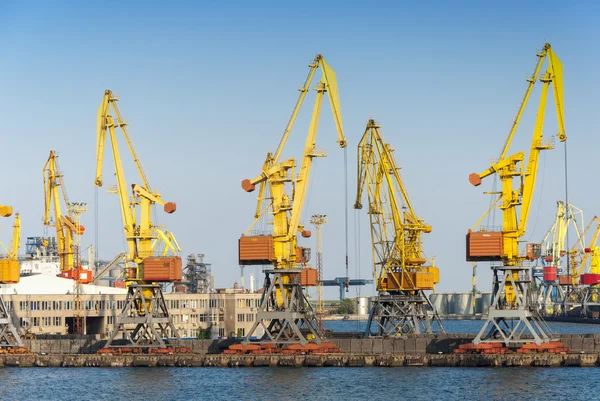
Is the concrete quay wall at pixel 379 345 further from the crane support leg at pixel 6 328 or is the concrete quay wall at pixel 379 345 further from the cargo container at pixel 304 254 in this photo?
the cargo container at pixel 304 254

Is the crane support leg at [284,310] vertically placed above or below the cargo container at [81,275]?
below

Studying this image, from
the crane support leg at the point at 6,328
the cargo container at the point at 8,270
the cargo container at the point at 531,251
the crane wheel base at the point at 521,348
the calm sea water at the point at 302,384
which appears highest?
the cargo container at the point at 531,251

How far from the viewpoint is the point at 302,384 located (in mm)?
92812

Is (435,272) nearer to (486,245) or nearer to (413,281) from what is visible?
(413,281)

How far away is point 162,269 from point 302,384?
22715 millimetres

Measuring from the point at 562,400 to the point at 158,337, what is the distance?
144ft

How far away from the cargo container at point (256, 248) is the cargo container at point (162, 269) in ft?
20.4

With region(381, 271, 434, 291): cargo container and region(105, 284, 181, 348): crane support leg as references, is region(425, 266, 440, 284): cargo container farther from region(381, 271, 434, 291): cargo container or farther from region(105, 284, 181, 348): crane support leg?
region(105, 284, 181, 348): crane support leg

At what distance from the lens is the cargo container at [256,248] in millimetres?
107938

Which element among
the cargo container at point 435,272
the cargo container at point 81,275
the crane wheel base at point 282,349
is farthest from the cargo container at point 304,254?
the cargo container at point 81,275

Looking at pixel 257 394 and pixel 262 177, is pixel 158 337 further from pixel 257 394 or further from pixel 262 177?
pixel 257 394

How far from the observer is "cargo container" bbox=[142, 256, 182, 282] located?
362 feet

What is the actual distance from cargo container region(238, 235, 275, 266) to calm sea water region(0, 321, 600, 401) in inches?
389

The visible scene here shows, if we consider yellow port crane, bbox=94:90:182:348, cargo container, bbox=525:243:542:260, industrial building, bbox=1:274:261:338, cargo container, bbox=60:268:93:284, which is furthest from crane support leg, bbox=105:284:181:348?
cargo container, bbox=60:268:93:284
